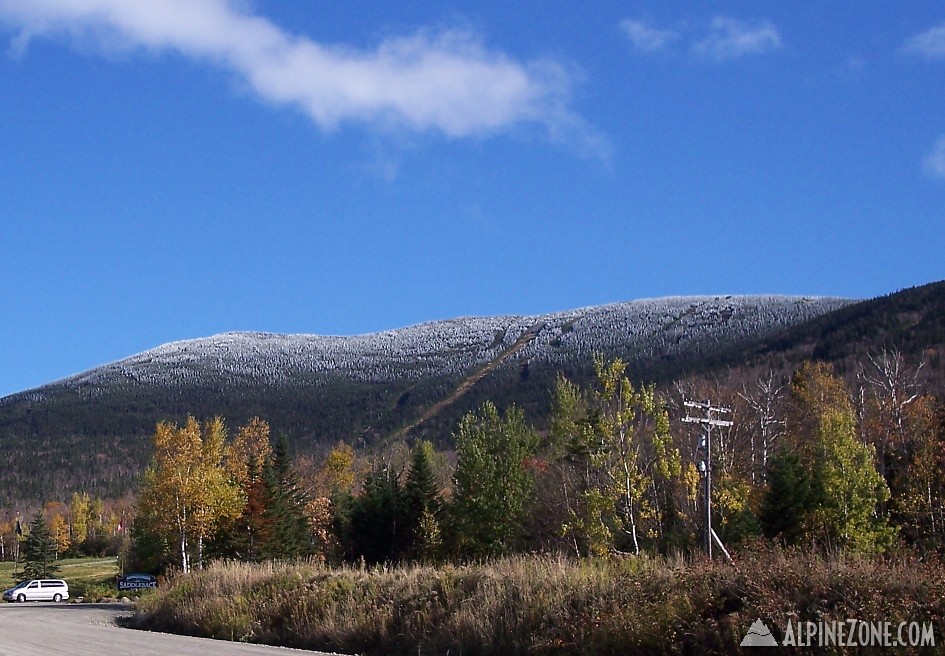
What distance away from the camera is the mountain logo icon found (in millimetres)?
12844

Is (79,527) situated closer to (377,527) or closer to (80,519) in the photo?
(80,519)

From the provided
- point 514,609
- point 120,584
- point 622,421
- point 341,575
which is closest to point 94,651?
point 341,575

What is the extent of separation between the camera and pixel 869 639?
1203 cm

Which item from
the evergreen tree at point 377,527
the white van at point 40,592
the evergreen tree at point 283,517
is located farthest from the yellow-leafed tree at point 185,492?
the evergreen tree at point 377,527

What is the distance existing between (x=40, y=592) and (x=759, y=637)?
187ft

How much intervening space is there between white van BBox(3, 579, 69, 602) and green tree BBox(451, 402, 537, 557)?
24.5 meters

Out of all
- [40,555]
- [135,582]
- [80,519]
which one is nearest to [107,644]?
[135,582]

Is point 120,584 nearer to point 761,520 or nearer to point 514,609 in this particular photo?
point 761,520

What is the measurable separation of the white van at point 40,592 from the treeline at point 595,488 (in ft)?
20.5

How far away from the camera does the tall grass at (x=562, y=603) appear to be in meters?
12.8

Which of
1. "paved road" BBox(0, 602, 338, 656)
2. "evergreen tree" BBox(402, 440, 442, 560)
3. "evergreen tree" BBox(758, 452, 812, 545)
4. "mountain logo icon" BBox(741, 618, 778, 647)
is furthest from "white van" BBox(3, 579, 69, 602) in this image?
"mountain logo icon" BBox(741, 618, 778, 647)

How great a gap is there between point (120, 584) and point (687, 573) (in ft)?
185

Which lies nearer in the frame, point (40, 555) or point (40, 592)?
point (40, 592)

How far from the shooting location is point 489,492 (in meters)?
54.8
